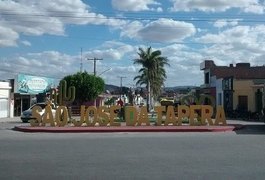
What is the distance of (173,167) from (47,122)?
810 inches

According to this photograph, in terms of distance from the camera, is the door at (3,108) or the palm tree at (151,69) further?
the palm tree at (151,69)

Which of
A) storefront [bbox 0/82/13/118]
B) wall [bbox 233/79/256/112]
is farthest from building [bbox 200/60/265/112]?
storefront [bbox 0/82/13/118]

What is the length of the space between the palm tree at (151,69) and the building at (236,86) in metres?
7.26

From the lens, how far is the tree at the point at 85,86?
74.5m

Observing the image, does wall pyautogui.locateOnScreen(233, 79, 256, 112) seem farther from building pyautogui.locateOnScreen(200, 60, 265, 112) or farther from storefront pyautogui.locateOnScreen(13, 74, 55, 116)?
storefront pyautogui.locateOnScreen(13, 74, 55, 116)

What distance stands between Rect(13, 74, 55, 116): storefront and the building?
24.0 meters

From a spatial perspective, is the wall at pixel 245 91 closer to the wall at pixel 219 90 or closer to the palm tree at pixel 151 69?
the wall at pixel 219 90

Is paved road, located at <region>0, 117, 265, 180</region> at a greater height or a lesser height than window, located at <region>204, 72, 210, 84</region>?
lesser

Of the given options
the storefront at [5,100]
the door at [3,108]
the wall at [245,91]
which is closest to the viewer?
the storefront at [5,100]

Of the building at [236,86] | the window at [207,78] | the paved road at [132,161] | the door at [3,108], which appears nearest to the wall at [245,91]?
the building at [236,86]

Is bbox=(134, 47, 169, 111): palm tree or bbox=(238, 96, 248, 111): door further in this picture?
bbox=(134, 47, 169, 111): palm tree

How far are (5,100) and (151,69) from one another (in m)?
33.1

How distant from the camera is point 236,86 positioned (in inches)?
2464

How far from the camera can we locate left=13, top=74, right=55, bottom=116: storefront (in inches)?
2394
